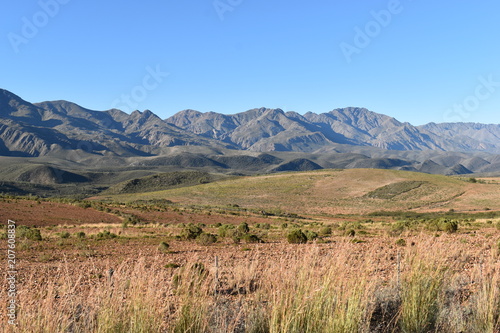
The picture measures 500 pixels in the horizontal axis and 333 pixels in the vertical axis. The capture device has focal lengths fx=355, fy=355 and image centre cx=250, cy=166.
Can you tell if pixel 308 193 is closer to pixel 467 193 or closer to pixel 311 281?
pixel 467 193

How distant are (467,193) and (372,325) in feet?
322

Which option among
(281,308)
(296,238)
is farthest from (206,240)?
(281,308)

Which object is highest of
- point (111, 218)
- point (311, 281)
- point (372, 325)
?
point (311, 281)

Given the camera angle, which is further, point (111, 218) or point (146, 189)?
point (146, 189)

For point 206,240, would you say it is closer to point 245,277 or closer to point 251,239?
point 251,239

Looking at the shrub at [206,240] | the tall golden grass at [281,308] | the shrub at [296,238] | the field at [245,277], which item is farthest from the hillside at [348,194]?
the tall golden grass at [281,308]

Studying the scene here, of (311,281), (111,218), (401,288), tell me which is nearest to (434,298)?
(401,288)

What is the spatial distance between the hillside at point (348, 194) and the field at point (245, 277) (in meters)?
18.1

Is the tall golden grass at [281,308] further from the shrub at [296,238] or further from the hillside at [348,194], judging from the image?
the hillside at [348,194]

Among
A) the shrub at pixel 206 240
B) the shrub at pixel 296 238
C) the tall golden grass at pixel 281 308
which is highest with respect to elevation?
the tall golden grass at pixel 281 308

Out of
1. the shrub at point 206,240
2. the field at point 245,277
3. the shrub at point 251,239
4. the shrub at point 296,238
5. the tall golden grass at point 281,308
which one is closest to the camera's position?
the tall golden grass at point 281,308

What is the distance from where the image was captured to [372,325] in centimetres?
656

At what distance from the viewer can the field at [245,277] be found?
5086 millimetres

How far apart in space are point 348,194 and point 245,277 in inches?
3726
